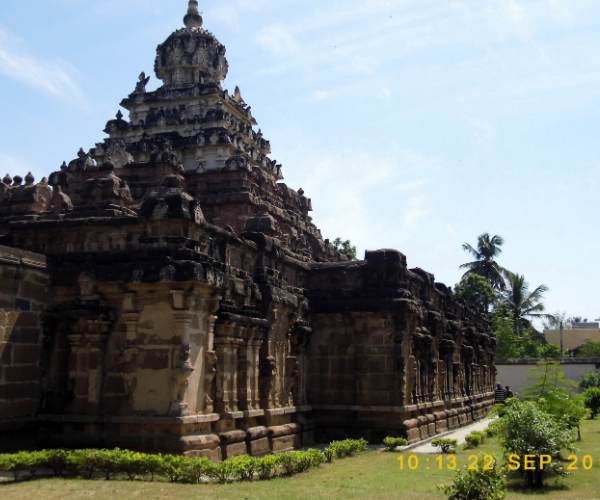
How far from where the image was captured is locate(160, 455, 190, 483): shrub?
1033 cm

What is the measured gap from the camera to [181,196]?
12.4 metres

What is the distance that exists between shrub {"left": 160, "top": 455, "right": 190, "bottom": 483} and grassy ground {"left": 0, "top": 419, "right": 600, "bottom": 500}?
1.18ft

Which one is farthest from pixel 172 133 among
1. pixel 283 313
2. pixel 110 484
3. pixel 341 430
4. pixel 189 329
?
pixel 110 484

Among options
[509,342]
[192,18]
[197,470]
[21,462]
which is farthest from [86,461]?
[509,342]

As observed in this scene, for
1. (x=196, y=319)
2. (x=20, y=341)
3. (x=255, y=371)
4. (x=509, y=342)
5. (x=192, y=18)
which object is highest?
(x=192, y=18)

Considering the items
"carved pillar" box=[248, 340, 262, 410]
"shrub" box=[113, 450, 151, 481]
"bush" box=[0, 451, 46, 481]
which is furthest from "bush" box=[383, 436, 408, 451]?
"bush" box=[0, 451, 46, 481]

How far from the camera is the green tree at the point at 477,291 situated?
173ft

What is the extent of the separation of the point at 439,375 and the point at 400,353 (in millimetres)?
5490

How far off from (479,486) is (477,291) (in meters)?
45.1

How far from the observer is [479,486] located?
30.1 feet

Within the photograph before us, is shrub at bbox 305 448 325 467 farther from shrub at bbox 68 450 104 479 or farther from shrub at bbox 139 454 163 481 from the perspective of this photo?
shrub at bbox 68 450 104 479

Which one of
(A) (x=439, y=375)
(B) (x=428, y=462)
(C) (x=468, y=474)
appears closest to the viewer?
(C) (x=468, y=474)

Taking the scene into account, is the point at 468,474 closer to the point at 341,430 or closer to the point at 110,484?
the point at 110,484

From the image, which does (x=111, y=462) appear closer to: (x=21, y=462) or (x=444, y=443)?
(x=21, y=462)
